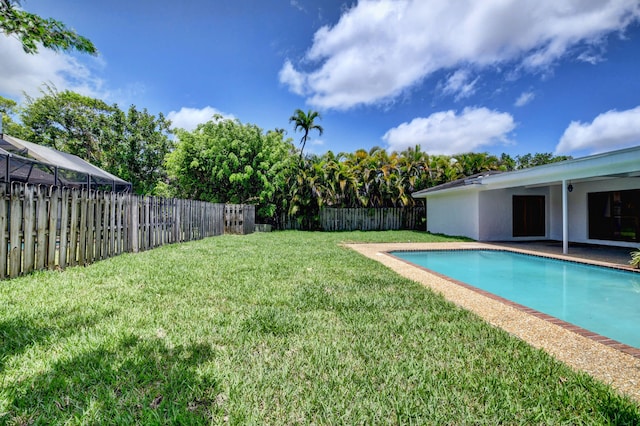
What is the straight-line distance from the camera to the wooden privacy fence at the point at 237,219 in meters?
15.6

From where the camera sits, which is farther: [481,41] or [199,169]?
[199,169]

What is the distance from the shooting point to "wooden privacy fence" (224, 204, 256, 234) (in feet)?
51.3

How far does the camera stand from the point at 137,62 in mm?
15820

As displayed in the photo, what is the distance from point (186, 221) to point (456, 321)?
1024 centimetres

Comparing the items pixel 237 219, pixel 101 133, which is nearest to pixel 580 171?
pixel 237 219

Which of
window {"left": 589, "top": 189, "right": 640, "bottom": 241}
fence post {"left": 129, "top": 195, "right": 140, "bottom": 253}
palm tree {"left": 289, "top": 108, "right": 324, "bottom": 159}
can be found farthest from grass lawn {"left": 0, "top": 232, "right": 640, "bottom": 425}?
palm tree {"left": 289, "top": 108, "right": 324, "bottom": 159}

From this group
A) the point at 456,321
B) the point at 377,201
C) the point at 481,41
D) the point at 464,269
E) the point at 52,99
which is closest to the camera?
the point at 456,321

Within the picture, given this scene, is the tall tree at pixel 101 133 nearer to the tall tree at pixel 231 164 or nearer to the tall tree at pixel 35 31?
the tall tree at pixel 231 164

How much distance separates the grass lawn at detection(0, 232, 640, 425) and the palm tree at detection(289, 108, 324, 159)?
59.2ft

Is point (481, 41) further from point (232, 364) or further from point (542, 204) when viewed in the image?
point (232, 364)

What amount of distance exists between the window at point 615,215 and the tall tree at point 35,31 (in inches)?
627

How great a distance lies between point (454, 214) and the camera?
1636 cm

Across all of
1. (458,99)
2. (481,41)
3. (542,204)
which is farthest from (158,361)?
(458,99)

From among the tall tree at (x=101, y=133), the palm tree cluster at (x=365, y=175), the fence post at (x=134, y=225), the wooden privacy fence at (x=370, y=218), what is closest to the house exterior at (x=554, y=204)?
the palm tree cluster at (x=365, y=175)
